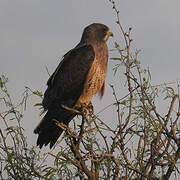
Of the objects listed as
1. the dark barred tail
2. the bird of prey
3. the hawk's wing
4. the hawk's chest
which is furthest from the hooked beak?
the dark barred tail

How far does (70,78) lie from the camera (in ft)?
18.0

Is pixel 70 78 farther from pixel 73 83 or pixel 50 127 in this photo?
pixel 50 127

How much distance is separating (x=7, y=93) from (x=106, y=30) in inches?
88.5

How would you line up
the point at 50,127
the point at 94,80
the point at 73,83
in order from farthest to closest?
the point at 73,83
the point at 94,80
the point at 50,127

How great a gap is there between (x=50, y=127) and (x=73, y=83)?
31.4 inches

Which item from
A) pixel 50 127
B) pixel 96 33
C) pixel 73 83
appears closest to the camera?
pixel 50 127

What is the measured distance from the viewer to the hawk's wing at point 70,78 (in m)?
5.36

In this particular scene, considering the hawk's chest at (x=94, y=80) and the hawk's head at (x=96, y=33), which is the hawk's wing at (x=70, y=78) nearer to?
the hawk's chest at (x=94, y=80)

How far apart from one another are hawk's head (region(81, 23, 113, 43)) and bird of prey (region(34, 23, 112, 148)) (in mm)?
193

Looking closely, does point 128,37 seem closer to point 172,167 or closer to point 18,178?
point 172,167

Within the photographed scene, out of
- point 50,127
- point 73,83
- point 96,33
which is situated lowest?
point 50,127

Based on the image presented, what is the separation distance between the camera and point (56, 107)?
5266 millimetres

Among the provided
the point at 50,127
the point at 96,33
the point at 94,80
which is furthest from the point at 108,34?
the point at 50,127

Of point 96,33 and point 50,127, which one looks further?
point 96,33
